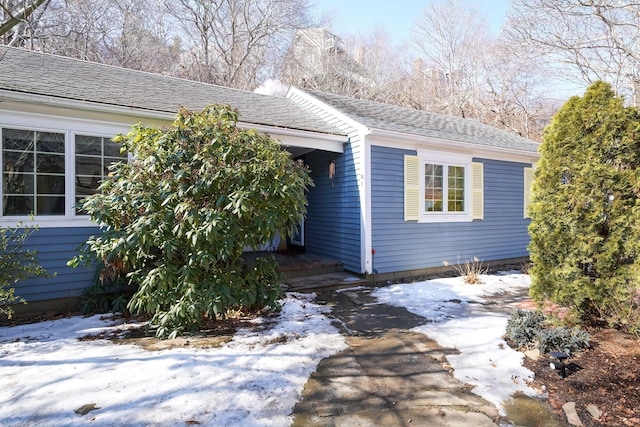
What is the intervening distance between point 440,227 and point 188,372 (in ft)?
19.7

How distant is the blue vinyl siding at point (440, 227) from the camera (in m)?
→ 6.63

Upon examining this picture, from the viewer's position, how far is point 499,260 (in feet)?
27.5

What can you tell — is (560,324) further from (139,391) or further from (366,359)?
(139,391)

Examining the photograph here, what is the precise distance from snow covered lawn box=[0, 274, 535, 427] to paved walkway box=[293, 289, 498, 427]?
0.13 metres

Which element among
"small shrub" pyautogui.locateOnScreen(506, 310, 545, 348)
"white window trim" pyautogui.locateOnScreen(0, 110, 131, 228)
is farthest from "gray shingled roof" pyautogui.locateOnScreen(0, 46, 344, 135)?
"small shrub" pyautogui.locateOnScreen(506, 310, 545, 348)

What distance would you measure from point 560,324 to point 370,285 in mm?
3248

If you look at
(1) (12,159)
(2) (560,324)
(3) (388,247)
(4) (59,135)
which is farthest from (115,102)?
(2) (560,324)

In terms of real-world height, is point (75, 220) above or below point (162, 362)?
above

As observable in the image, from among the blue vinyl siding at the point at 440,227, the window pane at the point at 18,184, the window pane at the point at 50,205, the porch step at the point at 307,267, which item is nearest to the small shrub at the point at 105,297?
the window pane at the point at 50,205

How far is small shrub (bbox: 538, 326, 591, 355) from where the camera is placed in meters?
3.12

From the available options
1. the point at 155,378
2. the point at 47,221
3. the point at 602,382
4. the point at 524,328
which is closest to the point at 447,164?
the point at 524,328

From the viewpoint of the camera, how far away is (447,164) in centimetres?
749

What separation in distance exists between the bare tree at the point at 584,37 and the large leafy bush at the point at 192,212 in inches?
370

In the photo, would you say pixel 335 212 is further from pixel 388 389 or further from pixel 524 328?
pixel 388 389
